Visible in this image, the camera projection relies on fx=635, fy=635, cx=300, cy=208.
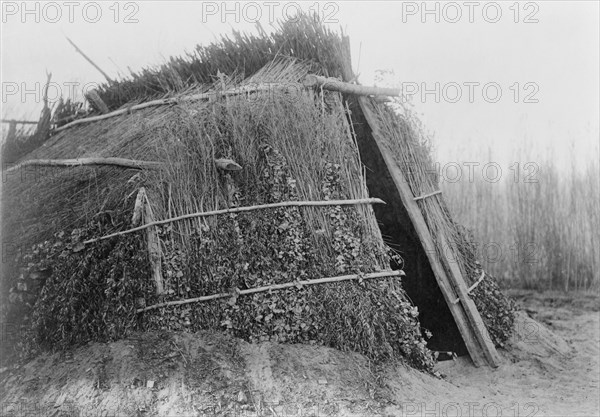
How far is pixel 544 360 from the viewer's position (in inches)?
270

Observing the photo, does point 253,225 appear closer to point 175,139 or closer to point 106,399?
point 175,139

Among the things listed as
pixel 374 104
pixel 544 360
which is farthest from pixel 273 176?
pixel 544 360

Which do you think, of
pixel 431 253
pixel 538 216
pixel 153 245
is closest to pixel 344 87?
pixel 431 253

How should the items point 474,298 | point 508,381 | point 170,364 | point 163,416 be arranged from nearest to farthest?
point 163,416 → point 170,364 → point 508,381 → point 474,298

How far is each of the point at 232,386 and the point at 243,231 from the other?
1.34 metres

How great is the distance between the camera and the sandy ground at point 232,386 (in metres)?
4.90

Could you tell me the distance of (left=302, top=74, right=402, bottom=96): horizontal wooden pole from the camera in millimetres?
6214

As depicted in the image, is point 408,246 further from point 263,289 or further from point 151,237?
point 151,237

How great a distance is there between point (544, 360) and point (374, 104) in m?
3.33

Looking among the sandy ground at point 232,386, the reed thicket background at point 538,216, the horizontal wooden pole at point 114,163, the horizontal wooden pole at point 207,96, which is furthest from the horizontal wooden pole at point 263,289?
the reed thicket background at point 538,216

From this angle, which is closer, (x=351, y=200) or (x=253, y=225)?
(x=253, y=225)

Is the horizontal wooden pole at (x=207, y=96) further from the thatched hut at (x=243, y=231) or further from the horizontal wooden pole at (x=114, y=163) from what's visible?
the horizontal wooden pole at (x=114, y=163)

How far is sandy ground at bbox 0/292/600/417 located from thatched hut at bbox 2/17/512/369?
202mm

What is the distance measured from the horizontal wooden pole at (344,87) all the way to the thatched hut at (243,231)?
0.9 inches
